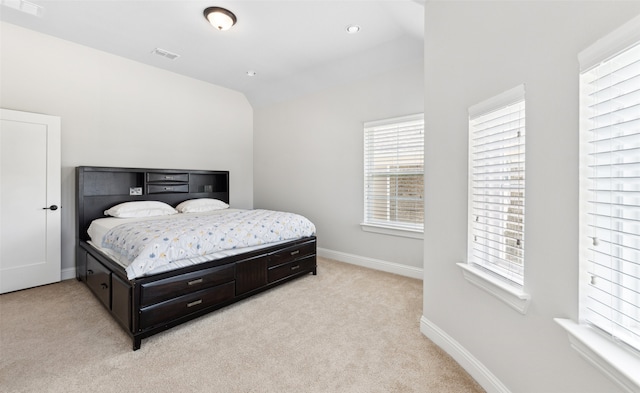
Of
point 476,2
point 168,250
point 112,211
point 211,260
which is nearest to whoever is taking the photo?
point 476,2

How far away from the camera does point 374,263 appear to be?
3908 mm

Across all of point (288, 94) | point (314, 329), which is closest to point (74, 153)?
point (288, 94)

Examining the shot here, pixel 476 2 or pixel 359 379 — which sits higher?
pixel 476 2

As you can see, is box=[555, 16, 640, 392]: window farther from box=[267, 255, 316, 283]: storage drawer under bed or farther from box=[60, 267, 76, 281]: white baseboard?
box=[60, 267, 76, 281]: white baseboard

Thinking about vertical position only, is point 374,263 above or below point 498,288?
below

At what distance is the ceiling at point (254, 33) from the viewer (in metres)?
2.76

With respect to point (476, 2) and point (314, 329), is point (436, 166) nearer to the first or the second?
point (476, 2)

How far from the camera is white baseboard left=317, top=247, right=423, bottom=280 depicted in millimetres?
3531

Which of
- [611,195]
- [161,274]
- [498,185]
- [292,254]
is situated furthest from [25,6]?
[611,195]

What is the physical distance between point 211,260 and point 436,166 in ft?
6.67

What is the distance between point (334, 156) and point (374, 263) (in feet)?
5.58

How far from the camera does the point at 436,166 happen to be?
2.06 meters

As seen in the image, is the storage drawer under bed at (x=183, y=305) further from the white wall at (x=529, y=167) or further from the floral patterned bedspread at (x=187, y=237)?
the white wall at (x=529, y=167)

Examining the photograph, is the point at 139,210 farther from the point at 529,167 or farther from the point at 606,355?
the point at 606,355
